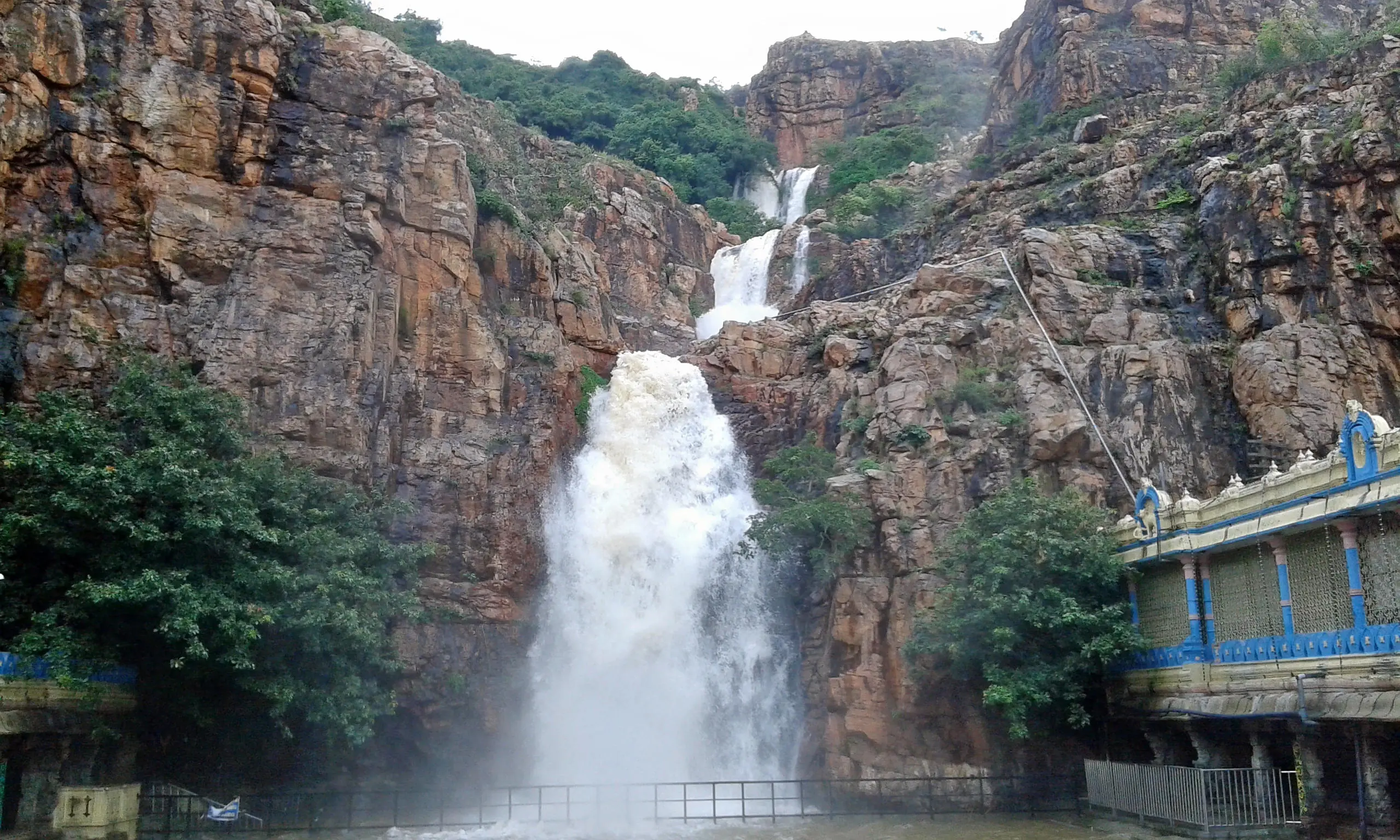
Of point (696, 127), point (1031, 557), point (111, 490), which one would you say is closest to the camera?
point (111, 490)

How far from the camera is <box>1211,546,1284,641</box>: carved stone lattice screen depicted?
23094mm

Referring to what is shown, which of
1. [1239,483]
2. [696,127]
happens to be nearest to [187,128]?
[1239,483]

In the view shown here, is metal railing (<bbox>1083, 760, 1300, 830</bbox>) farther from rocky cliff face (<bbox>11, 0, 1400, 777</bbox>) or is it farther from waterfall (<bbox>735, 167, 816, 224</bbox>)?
waterfall (<bbox>735, 167, 816, 224</bbox>)

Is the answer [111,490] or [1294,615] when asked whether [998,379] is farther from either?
[111,490]

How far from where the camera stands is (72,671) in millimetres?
23062

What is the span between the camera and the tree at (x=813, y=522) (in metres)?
30.5

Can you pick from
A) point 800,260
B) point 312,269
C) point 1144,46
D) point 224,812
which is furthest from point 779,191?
point 224,812

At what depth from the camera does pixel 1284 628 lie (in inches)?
878

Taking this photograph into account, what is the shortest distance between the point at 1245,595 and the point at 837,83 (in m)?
68.2

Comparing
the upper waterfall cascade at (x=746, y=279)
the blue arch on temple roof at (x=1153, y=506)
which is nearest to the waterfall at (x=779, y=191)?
the upper waterfall cascade at (x=746, y=279)

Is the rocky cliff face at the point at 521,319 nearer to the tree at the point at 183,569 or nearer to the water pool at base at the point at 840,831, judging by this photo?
the water pool at base at the point at 840,831

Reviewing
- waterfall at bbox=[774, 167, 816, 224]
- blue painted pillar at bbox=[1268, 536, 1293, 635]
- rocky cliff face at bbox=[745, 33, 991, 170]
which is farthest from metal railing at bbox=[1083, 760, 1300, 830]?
rocky cliff face at bbox=[745, 33, 991, 170]

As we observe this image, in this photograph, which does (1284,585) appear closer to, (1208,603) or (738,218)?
(1208,603)

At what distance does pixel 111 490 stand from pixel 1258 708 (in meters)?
23.0
